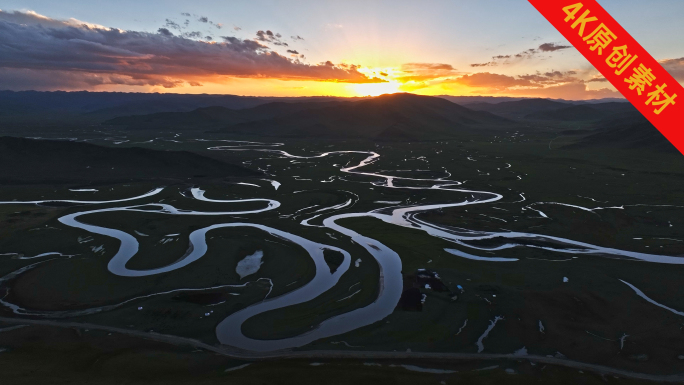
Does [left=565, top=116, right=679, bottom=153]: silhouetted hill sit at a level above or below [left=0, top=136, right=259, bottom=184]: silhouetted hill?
above

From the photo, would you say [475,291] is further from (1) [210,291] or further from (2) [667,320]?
(1) [210,291]

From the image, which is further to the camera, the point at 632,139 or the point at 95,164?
the point at 632,139

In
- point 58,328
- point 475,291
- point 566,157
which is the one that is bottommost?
point 58,328

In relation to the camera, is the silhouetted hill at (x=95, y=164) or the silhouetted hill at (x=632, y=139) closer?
the silhouetted hill at (x=95, y=164)

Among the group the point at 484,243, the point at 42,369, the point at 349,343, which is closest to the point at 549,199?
the point at 484,243

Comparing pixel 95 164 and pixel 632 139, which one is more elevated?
pixel 632 139

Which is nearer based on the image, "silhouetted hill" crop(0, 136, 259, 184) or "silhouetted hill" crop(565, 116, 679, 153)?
"silhouetted hill" crop(0, 136, 259, 184)

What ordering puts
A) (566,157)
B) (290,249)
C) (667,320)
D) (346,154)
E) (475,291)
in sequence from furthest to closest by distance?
(346,154), (566,157), (290,249), (475,291), (667,320)

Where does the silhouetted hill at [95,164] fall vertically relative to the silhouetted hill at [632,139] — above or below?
below
